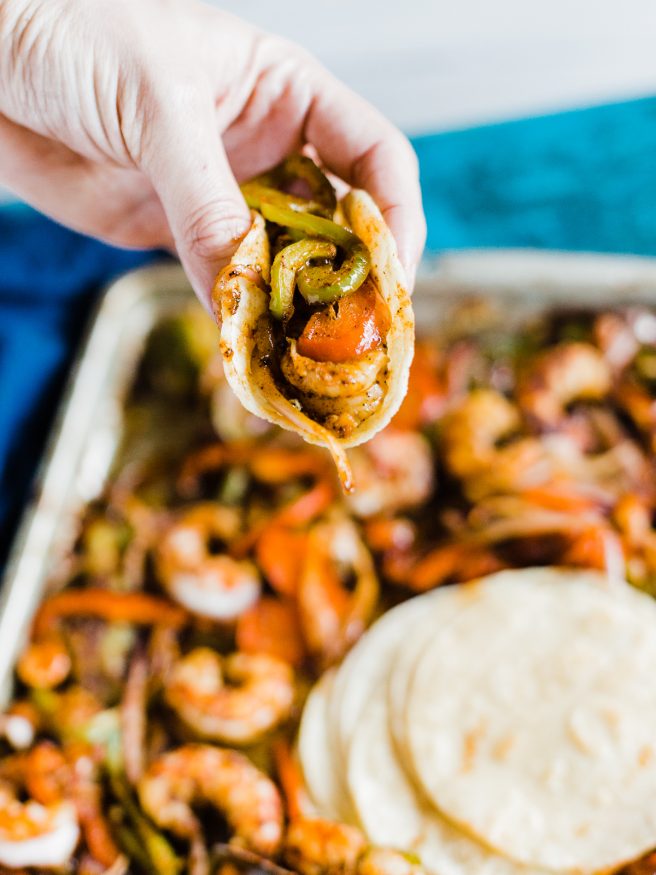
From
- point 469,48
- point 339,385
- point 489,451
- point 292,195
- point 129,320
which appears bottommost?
point 489,451

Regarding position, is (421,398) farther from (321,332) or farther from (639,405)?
(321,332)

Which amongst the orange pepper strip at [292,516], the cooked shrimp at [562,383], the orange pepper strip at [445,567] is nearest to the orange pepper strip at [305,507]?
the orange pepper strip at [292,516]

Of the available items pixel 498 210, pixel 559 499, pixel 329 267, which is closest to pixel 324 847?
pixel 559 499

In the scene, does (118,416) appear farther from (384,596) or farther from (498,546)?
(498,546)

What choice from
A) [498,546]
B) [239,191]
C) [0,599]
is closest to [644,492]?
[498,546]

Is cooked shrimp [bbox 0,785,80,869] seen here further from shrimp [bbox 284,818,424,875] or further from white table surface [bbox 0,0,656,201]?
white table surface [bbox 0,0,656,201]

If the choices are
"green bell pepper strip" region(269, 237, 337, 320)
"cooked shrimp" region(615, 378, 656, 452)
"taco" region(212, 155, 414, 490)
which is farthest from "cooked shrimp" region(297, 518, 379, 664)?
"green bell pepper strip" region(269, 237, 337, 320)

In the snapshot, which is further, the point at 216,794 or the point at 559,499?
the point at 559,499

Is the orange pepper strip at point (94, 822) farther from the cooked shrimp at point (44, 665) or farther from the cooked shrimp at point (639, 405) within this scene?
the cooked shrimp at point (639, 405)
